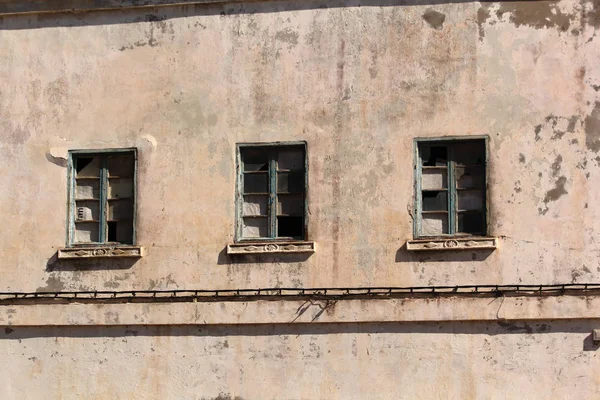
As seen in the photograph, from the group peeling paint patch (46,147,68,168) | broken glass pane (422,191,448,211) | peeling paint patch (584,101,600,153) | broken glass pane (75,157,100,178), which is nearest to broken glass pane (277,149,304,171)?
broken glass pane (422,191,448,211)

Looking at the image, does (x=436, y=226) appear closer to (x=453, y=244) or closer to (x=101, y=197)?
(x=453, y=244)

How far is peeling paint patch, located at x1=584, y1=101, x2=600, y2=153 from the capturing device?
13578 millimetres

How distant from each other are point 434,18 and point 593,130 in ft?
7.29

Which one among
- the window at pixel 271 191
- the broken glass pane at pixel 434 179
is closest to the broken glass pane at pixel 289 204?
the window at pixel 271 191

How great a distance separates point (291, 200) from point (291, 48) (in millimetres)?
1791

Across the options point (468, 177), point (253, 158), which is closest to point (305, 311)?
point (253, 158)

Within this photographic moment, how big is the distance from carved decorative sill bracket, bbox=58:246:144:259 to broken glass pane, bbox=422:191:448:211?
11.1 ft

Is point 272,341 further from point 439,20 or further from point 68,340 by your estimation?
point 439,20

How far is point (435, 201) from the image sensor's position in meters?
14.0

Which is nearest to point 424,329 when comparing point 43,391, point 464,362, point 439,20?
point 464,362

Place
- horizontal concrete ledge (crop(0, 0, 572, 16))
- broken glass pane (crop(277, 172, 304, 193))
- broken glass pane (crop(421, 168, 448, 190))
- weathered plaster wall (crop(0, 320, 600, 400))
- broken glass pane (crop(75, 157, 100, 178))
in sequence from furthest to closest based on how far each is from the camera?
1. broken glass pane (crop(75, 157, 100, 178))
2. horizontal concrete ledge (crop(0, 0, 572, 16))
3. broken glass pane (crop(277, 172, 304, 193))
4. broken glass pane (crop(421, 168, 448, 190))
5. weathered plaster wall (crop(0, 320, 600, 400))

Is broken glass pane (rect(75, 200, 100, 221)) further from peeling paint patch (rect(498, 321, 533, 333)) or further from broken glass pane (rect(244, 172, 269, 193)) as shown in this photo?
peeling paint patch (rect(498, 321, 533, 333))

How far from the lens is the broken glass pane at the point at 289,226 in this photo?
46.6 feet

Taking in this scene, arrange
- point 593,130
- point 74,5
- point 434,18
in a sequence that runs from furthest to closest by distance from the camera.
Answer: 1. point 74,5
2. point 434,18
3. point 593,130
